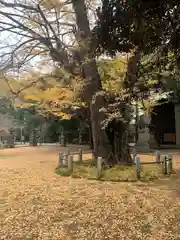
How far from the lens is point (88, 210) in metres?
5.52

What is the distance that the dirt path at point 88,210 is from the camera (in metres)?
4.36

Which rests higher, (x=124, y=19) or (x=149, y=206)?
(x=124, y=19)

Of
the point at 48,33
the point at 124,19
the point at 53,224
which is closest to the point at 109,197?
the point at 53,224

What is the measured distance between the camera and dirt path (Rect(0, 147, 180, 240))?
4.36 metres

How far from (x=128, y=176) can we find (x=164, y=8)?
19.1ft

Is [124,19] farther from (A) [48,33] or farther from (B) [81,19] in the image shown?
(A) [48,33]

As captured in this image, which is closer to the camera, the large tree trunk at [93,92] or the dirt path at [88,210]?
the dirt path at [88,210]

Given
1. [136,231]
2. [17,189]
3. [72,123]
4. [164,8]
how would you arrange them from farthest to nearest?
[72,123] < [17,189] < [136,231] < [164,8]

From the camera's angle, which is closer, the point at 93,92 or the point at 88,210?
the point at 88,210

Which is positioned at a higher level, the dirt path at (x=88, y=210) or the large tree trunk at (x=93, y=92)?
the large tree trunk at (x=93, y=92)

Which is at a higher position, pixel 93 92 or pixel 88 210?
pixel 93 92

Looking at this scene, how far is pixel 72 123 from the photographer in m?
26.0

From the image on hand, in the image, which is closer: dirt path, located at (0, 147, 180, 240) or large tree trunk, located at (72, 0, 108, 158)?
dirt path, located at (0, 147, 180, 240)

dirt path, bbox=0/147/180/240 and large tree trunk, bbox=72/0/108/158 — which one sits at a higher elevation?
large tree trunk, bbox=72/0/108/158
